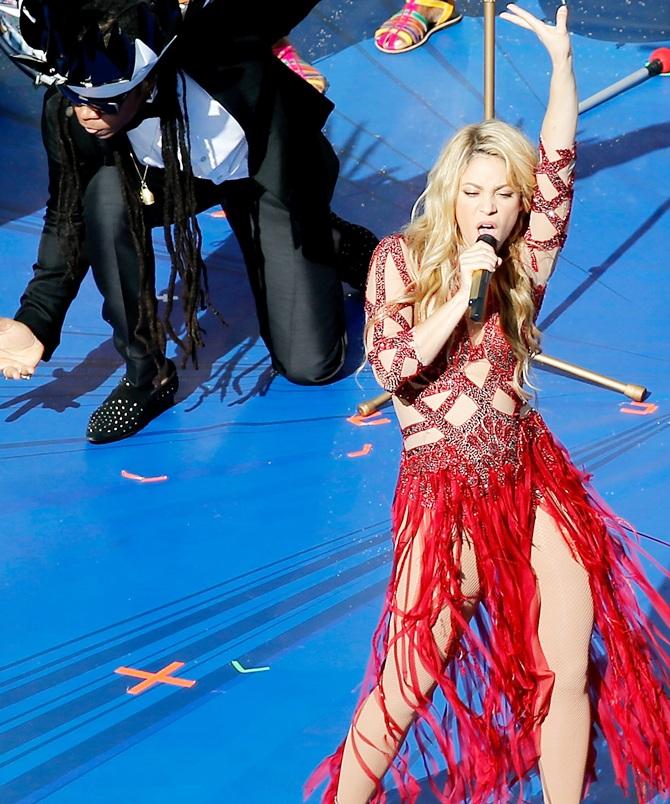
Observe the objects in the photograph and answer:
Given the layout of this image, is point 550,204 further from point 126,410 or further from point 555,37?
point 126,410

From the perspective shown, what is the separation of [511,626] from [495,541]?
0.46 ft

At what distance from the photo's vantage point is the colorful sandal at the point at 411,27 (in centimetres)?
563

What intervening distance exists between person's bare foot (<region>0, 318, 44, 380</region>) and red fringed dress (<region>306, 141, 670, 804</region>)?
64.5 inches

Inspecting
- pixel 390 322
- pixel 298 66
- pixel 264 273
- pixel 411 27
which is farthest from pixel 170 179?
pixel 411 27

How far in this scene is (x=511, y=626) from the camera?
2041 millimetres

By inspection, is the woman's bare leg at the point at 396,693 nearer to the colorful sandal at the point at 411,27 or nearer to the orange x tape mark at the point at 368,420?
the orange x tape mark at the point at 368,420

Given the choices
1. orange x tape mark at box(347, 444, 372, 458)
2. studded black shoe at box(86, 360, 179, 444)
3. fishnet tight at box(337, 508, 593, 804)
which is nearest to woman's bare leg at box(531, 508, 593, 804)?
fishnet tight at box(337, 508, 593, 804)

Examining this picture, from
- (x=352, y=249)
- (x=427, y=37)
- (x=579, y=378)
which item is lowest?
(x=427, y=37)

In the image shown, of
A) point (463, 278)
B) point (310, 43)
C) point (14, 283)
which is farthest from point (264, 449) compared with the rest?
point (310, 43)

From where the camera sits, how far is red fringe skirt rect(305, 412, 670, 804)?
201 centimetres

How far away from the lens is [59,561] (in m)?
2.97

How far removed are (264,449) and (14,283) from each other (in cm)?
130

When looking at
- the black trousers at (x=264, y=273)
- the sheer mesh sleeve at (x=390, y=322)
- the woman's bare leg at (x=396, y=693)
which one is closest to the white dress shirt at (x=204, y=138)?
the black trousers at (x=264, y=273)

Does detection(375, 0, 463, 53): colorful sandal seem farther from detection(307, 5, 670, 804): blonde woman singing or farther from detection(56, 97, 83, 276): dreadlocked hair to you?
detection(307, 5, 670, 804): blonde woman singing
